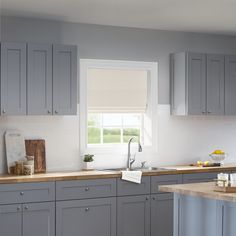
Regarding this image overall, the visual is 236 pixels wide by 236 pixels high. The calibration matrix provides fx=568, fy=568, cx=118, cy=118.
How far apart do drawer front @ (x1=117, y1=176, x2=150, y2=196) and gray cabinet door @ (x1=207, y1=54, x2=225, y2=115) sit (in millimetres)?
1317

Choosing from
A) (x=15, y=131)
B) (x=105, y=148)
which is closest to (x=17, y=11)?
(x=15, y=131)

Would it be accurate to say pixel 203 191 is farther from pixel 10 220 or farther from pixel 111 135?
pixel 111 135

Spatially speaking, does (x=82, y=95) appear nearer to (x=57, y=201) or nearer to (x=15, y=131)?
(x=15, y=131)

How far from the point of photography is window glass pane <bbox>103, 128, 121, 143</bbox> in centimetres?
689

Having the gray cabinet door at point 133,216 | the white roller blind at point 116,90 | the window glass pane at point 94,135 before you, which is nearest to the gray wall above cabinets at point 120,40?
the white roller blind at point 116,90

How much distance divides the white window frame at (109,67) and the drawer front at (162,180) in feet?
2.04

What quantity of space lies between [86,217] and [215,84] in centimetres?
237

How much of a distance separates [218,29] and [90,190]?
8.62 feet

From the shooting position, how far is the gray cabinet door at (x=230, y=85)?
7.13m

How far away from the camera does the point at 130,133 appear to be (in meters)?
7.05

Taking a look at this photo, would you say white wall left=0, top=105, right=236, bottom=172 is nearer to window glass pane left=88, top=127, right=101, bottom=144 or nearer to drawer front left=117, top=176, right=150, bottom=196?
window glass pane left=88, top=127, right=101, bottom=144

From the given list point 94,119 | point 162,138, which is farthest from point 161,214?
point 94,119

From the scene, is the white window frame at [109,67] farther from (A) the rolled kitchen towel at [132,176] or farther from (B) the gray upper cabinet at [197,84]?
(A) the rolled kitchen towel at [132,176]

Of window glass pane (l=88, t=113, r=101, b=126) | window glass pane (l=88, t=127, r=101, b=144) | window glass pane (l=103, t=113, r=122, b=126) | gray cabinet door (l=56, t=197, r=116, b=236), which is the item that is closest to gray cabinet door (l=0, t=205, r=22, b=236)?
gray cabinet door (l=56, t=197, r=116, b=236)
